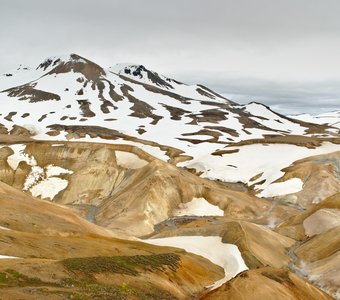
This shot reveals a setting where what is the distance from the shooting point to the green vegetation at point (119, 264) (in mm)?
31777

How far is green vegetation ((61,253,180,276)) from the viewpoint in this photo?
Answer: 31.8 metres

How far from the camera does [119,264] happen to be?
117ft

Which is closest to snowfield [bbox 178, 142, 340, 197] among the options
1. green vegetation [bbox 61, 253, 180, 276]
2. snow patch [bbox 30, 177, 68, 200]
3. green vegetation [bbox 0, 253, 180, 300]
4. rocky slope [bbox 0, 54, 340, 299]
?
rocky slope [bbox 0, 54, 340, 299]

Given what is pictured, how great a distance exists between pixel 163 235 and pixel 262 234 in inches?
707

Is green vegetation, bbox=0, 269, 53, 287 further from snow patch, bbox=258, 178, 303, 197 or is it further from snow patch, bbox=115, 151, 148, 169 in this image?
snow patch, bbox=258, 178, 303, 197

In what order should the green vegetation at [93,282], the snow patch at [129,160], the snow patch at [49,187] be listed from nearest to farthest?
the green vegetation at [93,282] → the snow patch at [49,187] → the snow patch at [129,160]

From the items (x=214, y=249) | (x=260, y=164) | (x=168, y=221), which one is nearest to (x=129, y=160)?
(x=168, y=221)

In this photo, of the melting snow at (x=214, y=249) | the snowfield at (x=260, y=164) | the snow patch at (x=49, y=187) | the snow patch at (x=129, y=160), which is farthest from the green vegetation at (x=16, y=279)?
the snowfield at (x=260, y=164)

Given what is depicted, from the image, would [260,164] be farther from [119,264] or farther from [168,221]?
[119,264]

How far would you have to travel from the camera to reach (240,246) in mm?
58906

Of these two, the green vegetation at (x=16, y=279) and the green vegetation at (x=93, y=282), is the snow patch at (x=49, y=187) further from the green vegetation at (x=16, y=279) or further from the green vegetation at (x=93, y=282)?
the green vegetation at (x=16, y=279)

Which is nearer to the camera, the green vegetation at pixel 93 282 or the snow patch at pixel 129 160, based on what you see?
the green vegetation at pixel 93 282

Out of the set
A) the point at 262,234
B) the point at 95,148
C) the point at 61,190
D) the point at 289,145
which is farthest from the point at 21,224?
the point at 289,145

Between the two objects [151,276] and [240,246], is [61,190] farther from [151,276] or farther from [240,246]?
[151,276]
